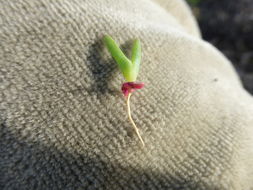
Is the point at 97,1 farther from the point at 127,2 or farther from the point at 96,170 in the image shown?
the point at 96,170

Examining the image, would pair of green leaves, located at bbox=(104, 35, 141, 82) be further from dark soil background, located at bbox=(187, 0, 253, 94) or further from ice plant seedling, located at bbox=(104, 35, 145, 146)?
dark soil background, located at bbox=(187, 0, 253, 94)

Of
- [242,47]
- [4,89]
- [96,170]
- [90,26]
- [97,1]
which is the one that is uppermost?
[242,47]

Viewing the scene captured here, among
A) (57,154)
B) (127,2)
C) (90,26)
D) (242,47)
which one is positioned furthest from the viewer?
(242,47)

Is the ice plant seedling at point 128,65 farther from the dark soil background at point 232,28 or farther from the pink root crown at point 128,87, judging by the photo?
the dark soil background at point 232,28

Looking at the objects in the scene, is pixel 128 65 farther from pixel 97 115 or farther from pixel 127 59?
pixel 97 115

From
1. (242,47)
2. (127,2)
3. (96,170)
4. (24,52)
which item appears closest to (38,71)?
(24,52)

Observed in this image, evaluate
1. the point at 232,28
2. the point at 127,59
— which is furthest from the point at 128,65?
the point at 232,28

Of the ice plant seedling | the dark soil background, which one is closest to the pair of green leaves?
the ice plant seedling

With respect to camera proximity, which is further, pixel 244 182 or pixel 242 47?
pixel 242 47
